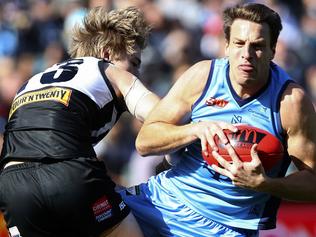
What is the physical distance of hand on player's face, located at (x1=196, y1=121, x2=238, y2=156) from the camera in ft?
14.7

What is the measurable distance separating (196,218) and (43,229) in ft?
3.04

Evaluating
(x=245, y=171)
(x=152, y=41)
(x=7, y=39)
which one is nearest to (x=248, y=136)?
(x=245, y=171)

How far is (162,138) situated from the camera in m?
4.78

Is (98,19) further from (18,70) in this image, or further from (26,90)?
(18,70)

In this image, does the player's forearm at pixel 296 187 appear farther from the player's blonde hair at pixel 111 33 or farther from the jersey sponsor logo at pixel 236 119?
the player's blonde hair at pixel 111 33

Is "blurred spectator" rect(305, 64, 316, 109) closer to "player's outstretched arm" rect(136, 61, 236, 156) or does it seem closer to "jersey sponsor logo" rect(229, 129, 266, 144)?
"player's outstretched arm" rect(136, 61, 236, 156)

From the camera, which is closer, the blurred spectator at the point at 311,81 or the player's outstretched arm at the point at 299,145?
the player's outstretched arm at the point at 299,145

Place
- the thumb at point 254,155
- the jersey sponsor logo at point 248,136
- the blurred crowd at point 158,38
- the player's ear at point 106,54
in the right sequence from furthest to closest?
the blurred crowd at point 158,38 → the player's ear at point 106,54 → the jersey sponsor logo at point 248,136 → the thumb at point 254,155

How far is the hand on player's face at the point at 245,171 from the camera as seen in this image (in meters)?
4.45

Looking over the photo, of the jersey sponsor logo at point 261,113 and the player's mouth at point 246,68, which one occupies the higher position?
the player's mouth at point 246,68

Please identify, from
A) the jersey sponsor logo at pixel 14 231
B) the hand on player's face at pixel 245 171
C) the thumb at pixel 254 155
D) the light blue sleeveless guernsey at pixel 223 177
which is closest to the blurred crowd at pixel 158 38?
the light blue sleeveless guernsey at pixel 223 177

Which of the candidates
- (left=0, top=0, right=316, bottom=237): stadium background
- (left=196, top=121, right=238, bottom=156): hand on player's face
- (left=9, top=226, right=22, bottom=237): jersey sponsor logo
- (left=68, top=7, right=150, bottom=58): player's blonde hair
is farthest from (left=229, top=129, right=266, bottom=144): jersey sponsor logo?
(left=0, top=0, right=316, bottom=237): stadium background

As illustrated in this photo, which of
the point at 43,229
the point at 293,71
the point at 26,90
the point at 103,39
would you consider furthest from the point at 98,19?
the point at 293,71

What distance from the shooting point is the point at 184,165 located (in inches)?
202
